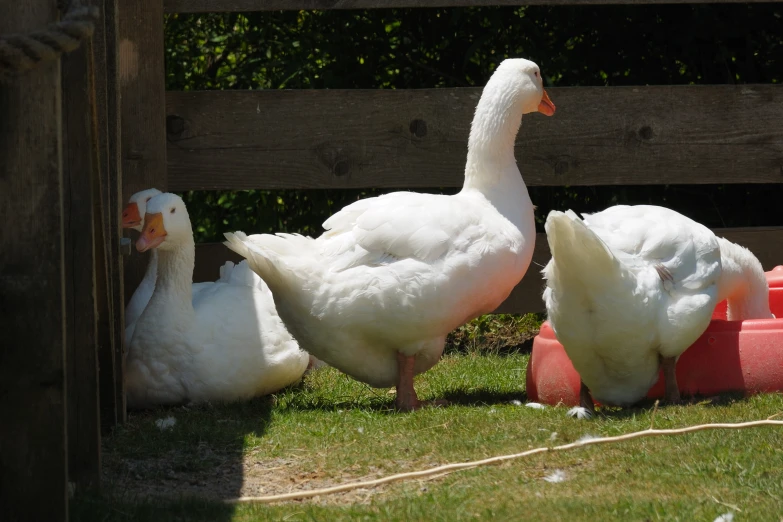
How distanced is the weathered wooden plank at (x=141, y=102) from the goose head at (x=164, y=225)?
0.56 m

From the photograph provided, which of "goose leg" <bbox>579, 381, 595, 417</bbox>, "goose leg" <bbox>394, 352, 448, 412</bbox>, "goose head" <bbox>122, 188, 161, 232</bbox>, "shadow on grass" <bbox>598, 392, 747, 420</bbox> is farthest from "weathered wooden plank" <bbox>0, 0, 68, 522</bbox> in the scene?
"goose head" <bbox>122, 188, 161, 232</bbox>

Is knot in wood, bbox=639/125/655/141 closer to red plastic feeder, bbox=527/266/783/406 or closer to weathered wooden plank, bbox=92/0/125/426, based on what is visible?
red plastic feeder, bbox=527/266/783/406

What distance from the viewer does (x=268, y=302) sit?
19.6 feet

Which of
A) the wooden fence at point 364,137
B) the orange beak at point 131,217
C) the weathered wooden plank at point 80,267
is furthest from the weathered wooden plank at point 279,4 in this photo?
the weathered wooden plank at point 80,267

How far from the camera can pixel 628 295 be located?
182 inches

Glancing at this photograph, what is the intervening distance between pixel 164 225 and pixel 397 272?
144cm

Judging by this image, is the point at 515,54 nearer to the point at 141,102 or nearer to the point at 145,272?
the point at 141,102

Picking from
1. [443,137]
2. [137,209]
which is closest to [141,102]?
[137,209]

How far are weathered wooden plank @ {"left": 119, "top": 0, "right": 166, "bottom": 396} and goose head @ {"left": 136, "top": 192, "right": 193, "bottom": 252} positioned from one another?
1.82 feet

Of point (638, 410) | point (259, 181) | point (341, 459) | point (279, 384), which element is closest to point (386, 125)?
point (259, 181)

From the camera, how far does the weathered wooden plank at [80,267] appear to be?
3514mm

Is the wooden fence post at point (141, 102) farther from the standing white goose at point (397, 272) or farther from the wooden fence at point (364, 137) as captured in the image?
the standing white goose at point (397, 272)

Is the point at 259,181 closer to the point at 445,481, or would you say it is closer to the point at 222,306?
the point at 222,306

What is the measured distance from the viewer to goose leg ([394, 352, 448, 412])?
5.07 metres
